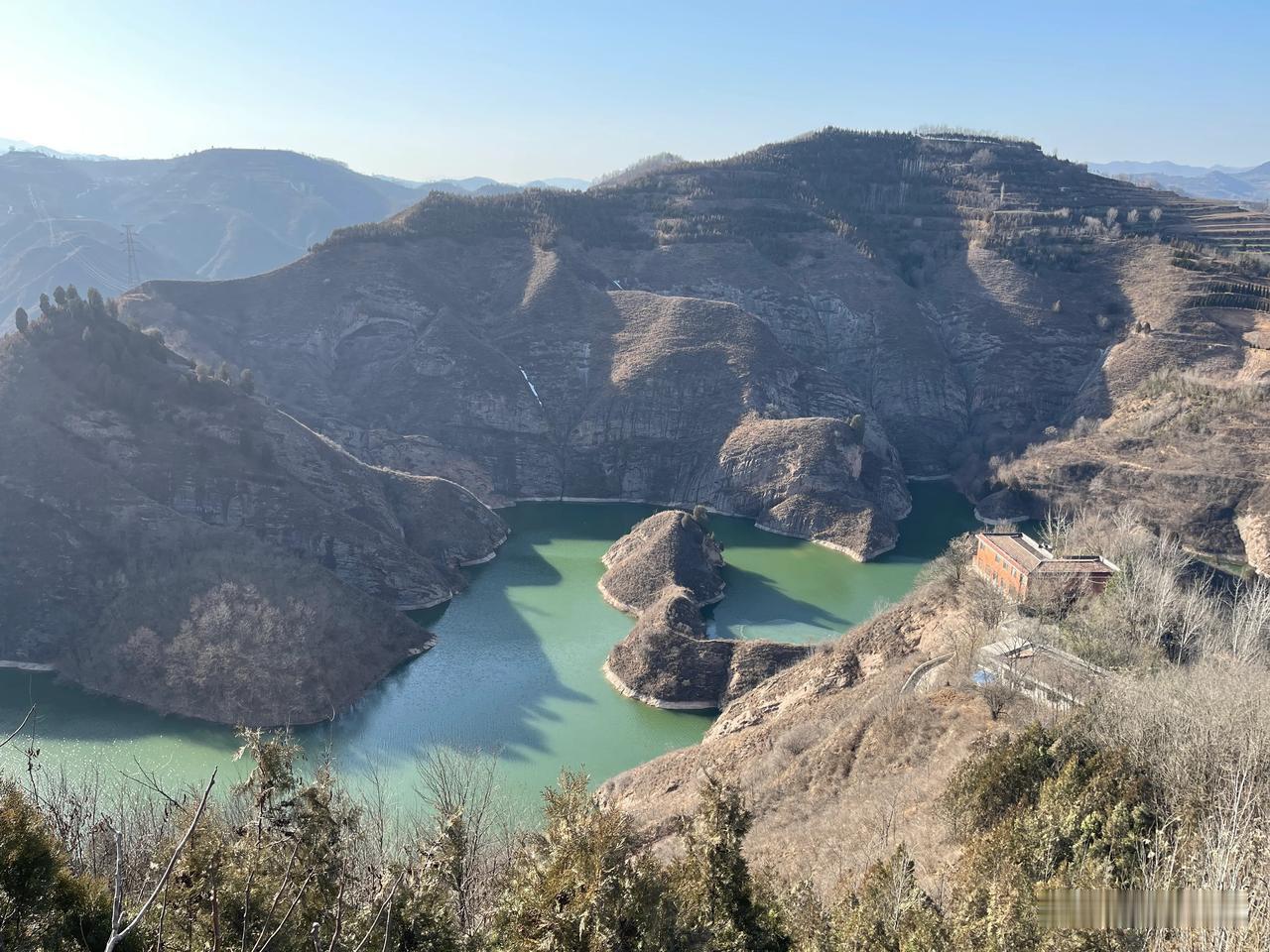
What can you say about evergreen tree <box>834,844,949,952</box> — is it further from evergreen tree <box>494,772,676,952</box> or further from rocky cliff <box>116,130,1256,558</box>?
rocky cliff <box>116,130,1256,558</box>

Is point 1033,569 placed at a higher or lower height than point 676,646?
higher

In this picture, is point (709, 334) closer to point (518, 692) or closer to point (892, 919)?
point (518, 692)

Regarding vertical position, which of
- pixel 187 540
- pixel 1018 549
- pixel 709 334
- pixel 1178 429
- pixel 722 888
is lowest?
pixel 1018 549

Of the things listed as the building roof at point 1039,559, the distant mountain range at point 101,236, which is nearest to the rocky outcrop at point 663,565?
the building roof at point 1039,559

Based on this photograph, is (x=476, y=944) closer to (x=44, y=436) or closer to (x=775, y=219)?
(x=44, y=436)

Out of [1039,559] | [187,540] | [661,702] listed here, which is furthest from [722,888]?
[187,540]

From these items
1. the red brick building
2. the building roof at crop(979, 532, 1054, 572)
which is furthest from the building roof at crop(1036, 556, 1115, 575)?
the building roof at crop(979, 532, 1054, 572)

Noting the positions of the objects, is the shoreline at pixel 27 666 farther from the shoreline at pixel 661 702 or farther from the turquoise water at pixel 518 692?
the shoreline at pixel 661 702
